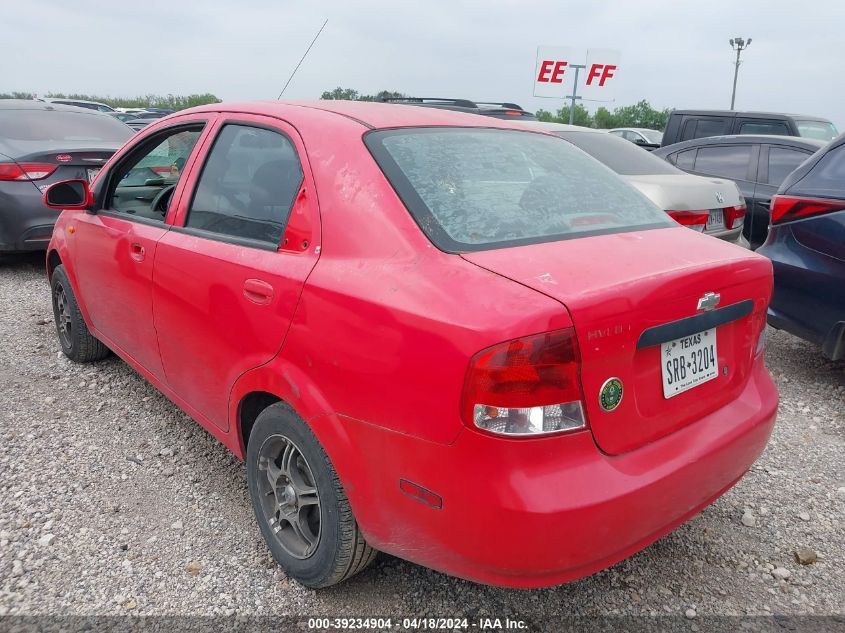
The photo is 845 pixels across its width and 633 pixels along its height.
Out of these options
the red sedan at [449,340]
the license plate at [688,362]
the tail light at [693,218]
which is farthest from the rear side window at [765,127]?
the license plate at [688,362]

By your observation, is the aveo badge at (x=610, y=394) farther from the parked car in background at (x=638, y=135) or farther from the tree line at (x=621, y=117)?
the tree line at (x=621, y=117)

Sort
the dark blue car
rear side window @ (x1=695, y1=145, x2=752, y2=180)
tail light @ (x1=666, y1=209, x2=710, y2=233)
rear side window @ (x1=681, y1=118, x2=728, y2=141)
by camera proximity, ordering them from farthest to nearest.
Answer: rear side window @ (x1=681, y1=118, x2=728, y2=141), rear side window @ (x1=695, y1=145, x2=752, y2=180), tail light @ (x1=666, y1=209, x2=710, y2=233), the dark blue car

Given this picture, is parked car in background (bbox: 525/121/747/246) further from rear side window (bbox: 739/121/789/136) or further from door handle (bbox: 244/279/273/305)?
rear side window (bbox: 739/121/789/136)

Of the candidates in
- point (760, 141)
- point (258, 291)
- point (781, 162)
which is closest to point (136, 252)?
point (258, 291)

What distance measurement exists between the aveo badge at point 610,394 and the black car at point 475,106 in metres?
4.57

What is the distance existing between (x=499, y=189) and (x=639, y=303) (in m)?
0.71

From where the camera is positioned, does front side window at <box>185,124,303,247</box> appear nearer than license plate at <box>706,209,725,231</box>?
Yes

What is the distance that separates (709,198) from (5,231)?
6.09 meters

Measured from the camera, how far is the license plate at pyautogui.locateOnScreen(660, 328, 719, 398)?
1.92 metres

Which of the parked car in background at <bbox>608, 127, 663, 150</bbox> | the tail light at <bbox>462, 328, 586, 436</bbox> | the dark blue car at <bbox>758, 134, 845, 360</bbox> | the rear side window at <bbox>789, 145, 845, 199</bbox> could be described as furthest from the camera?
the parked car in background at <bbox>608, 127, 663, 150</bbox>

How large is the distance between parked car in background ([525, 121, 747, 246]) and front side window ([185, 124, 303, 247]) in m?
2.61

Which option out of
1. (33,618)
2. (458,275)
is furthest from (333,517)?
(33,618)

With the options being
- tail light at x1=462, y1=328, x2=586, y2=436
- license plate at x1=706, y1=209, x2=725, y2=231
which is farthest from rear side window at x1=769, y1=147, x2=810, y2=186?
tail light at x1=462, y1=328, x2=586, y2=436

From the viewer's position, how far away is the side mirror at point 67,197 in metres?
3.51
